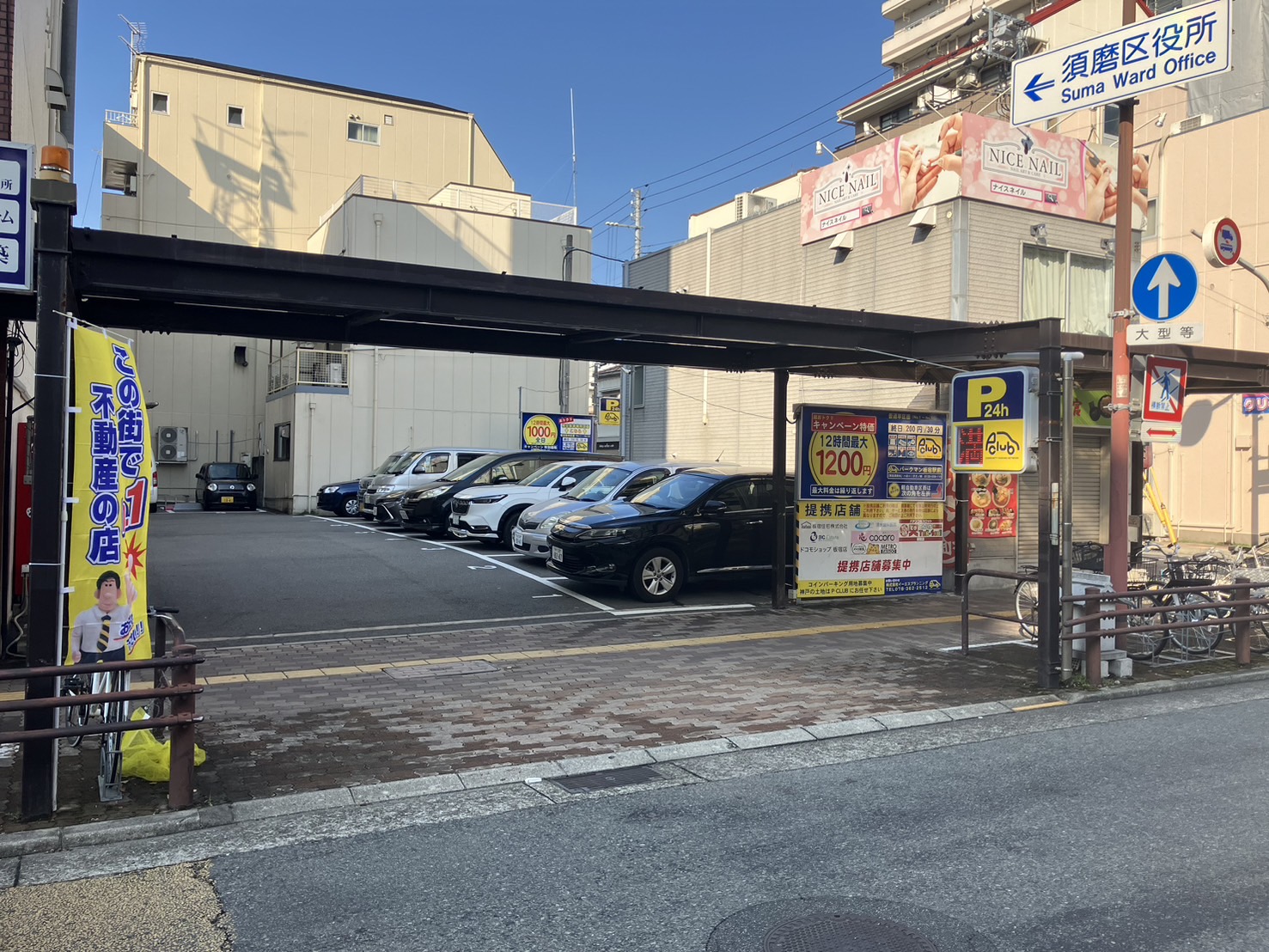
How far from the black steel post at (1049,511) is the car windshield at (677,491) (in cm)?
505

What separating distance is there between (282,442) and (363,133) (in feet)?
56.4

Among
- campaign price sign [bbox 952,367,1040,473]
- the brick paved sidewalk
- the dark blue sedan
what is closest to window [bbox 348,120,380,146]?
the dark blue sedan

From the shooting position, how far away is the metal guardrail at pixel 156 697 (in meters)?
4.89

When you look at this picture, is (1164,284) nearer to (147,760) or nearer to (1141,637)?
(1141,637)

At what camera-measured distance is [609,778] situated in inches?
238

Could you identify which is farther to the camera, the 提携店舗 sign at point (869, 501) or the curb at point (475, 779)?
the 提携店舗 sign at point (869, 501)

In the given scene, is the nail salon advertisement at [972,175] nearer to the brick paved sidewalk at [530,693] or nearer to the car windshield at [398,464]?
the brick paved sidewalk at [530,693]

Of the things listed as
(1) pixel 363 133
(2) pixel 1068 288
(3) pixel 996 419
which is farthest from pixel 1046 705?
(1) pixel 363 133

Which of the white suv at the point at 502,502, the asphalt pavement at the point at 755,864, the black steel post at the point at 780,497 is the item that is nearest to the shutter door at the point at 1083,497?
the black steel post at the point at 780,497

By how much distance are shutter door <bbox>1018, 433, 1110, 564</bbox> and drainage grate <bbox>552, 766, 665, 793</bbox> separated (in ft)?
38.2

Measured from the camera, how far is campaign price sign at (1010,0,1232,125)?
828 cm

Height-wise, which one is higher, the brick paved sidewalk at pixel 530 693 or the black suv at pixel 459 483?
the black suv at pixel 459 483

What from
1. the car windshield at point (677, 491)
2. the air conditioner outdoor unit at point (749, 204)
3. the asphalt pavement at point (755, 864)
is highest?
the air conditioner outdoor unit at point (749, 204)

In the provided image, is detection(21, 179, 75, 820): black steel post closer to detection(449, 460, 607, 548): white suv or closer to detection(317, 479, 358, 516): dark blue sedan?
detection(449, 460, 607, 548): white suv
